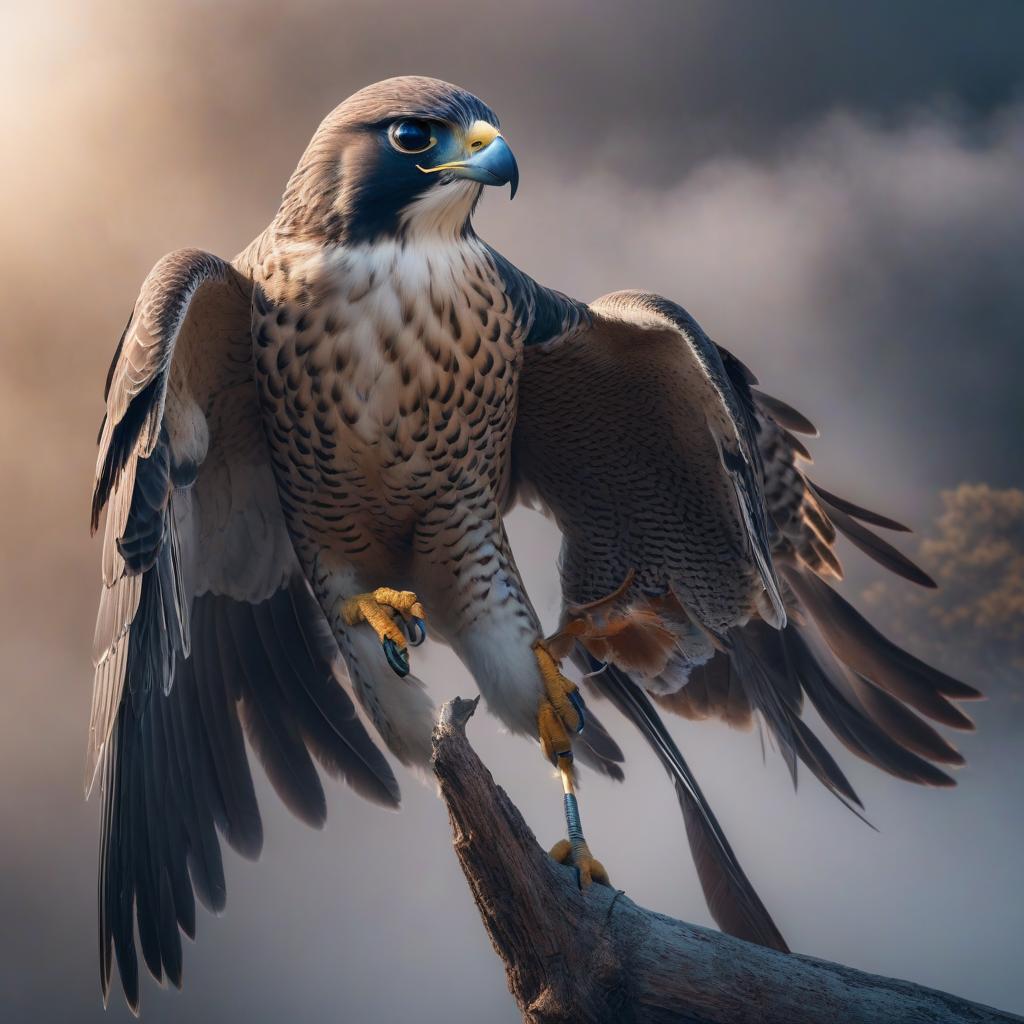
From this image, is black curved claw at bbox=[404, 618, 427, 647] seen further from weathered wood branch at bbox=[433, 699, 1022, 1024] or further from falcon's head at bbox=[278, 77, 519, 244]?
falcon's head at bbox=[278, 77, 519, 244]

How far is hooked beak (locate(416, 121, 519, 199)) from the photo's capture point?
1.68 meters

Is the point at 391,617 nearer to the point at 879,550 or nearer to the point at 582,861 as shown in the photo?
the point at 582,861

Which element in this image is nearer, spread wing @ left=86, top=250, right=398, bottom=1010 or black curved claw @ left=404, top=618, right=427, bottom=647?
spread wing @ left=86, top=250, right=398, bottom=1010

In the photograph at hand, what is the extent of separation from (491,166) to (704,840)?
1.27 m

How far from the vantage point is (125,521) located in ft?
5.22

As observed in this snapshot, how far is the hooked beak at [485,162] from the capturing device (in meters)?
1.68

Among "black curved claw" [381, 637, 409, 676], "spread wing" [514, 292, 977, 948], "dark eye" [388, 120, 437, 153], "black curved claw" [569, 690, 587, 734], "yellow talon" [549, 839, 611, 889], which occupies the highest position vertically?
"dark eye" [388, 120, 437, 153]

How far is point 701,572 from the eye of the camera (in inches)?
89.4

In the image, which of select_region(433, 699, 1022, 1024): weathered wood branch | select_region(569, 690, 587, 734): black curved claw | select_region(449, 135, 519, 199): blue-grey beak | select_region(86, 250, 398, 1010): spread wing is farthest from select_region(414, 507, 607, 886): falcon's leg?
select_region(449, 135, 519, 199): blue-grey beak

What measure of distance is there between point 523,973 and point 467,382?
32.2 inches

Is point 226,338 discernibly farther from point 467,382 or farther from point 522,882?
point 522,882

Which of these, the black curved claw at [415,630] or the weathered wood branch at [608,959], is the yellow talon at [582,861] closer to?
the weathered wood branch at [608,959]

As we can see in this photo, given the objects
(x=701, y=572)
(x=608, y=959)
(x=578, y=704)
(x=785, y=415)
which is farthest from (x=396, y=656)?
(x=785, y=415)

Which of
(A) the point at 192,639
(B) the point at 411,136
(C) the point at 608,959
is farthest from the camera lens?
(A) the point at 192,639
